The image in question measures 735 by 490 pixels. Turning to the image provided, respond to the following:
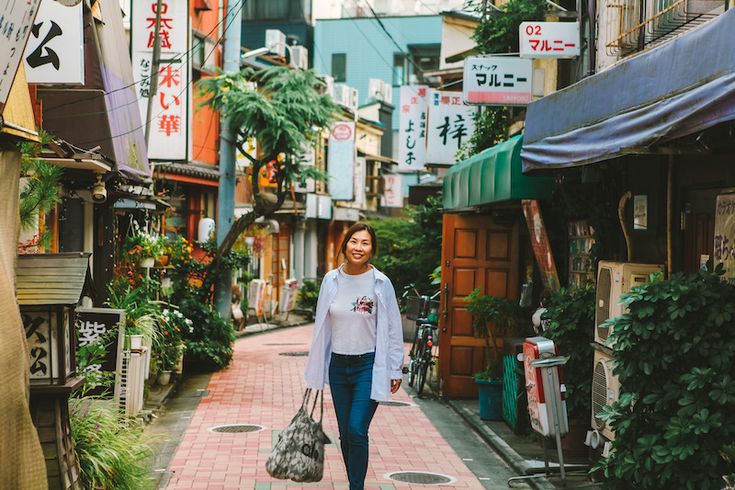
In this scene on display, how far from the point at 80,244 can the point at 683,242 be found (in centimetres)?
846

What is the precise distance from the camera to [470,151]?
19219 millimetres

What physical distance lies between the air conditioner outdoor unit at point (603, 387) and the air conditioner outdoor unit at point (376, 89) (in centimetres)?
4169

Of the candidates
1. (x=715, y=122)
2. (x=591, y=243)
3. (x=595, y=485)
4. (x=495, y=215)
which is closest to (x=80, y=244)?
(x=495, y=215)

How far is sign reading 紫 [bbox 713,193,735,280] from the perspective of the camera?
7008 mm

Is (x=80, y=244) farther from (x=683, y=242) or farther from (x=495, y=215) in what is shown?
(x=683, y=242)

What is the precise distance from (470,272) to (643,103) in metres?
8.20

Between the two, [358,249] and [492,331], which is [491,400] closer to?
[492,331]

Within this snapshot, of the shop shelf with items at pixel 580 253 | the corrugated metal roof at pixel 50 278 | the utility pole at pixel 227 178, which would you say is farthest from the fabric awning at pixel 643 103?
the utility pole at pixel 227 178

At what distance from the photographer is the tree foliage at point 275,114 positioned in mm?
19308

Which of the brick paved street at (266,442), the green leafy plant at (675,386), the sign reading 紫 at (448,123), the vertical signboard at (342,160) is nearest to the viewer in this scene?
the green leafy plant at (675,386)

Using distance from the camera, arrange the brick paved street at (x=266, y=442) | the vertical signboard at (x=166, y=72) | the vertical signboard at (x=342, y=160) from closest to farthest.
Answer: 1. the brick paved street at (x=266, y=442)
2. the vertical signboard at (x=166, y=72)
3. the vertical signboard at (x=342, y=160)

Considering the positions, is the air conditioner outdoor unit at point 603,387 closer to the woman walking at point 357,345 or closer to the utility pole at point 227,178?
the woman walking at point 357,345

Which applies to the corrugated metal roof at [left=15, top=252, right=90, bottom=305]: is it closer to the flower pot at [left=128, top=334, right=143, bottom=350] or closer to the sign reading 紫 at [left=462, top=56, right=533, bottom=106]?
the flower pot at [left=128, top=334, right=143, bottom=350]

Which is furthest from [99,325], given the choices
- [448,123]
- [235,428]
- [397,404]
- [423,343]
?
[448,123]
